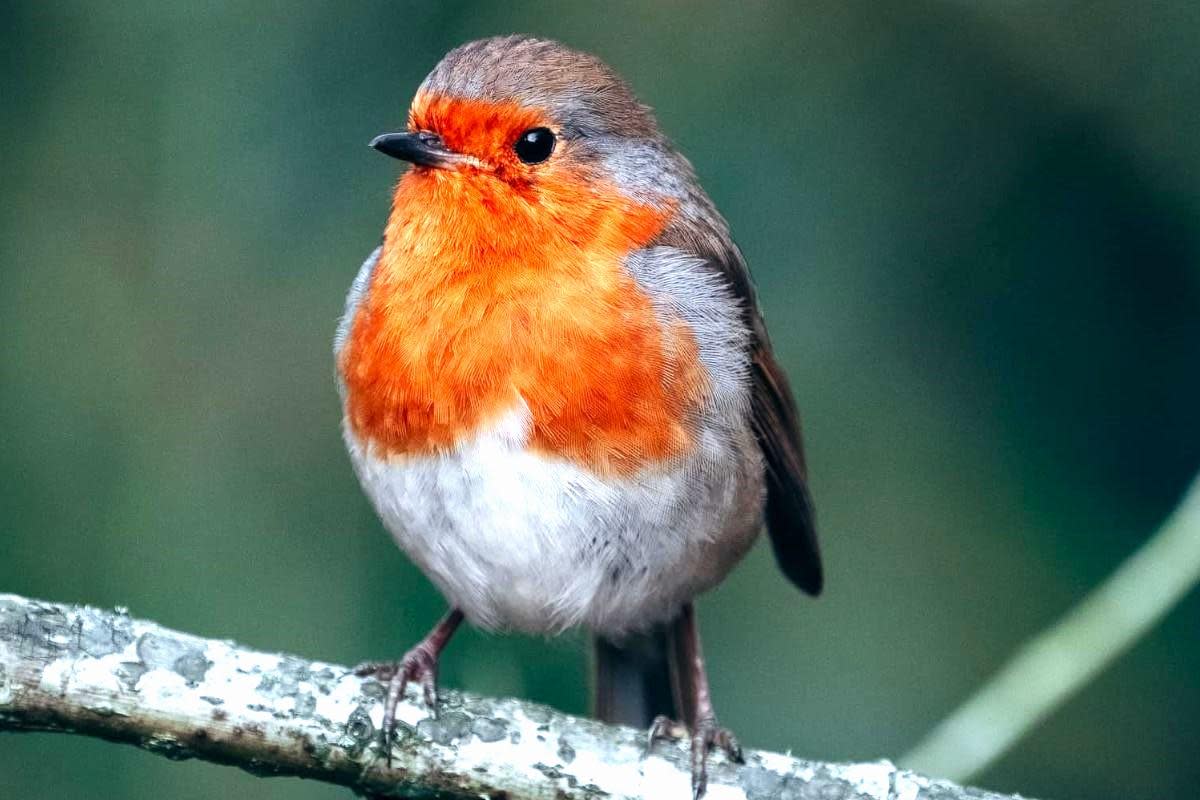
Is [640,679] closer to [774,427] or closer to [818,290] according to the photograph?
[774,427]

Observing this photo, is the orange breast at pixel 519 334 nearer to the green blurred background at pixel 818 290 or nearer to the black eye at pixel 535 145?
the black eye at pixel 535 145

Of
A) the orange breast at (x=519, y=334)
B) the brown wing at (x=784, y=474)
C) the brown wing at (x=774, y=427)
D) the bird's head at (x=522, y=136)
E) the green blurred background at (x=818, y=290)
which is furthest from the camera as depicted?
the green blurred background at (x=818, y=290)

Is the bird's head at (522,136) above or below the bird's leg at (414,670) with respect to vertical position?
above

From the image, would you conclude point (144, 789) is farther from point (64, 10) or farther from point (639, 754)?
point (64, 10)

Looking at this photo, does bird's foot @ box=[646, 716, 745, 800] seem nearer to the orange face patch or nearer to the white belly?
the white belly

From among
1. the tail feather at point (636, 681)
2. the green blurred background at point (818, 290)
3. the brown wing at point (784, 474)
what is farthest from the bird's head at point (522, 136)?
the tail feather at point (636, 681)

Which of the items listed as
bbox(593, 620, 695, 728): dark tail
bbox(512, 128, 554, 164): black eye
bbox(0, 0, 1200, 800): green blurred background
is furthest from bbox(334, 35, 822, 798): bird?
bbox(0, 0, 1200, 800): green blurred background
